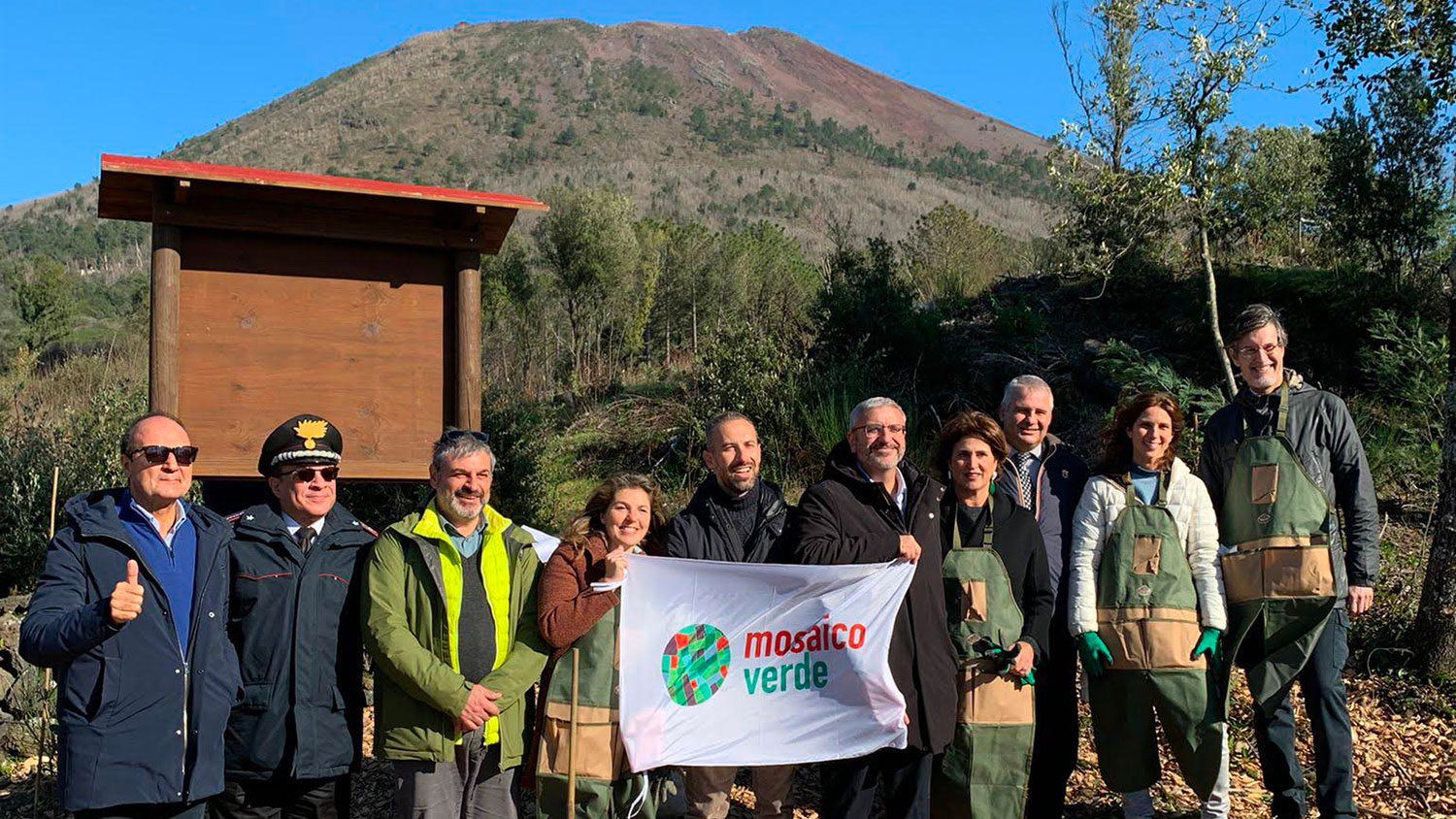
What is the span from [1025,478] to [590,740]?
2291mm

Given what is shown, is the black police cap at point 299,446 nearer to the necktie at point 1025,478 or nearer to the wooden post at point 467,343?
the wooden post at point 467,343

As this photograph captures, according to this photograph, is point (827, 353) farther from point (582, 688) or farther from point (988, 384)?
point (582, 688)

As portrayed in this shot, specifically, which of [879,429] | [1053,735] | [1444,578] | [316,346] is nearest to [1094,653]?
[1053,735]

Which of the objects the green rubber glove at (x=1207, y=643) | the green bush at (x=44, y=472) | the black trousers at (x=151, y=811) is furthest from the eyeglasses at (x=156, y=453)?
the green bush at (x=44, y=472)

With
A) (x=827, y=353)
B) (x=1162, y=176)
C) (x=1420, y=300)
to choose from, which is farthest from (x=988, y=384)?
(x=1420, y=300)

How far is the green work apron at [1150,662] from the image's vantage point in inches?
183

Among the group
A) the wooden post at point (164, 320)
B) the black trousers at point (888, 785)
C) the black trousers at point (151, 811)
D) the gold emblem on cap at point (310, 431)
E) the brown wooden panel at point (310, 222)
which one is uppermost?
the brown wooden panel at point (310, 222)

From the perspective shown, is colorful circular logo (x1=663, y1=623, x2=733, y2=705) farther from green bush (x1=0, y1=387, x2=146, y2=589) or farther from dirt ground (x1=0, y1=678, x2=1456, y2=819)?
green bush (x1=0, y1=387, x2=146, y2=589)

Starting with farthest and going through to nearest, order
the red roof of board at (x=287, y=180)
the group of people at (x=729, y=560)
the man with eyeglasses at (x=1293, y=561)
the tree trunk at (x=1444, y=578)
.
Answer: the tree trunk at (x=1444, y=578) → the red roof of board at (x=287, y=180) → the man with eyeglasses at (x=1293, y=561) → the group of people at (x=729, y=560)

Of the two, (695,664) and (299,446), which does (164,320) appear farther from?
(695,664)

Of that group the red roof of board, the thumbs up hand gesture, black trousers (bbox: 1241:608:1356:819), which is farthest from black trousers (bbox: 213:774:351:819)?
black trousers (bbox: 1241:608:1356:819)

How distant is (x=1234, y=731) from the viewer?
650 cm

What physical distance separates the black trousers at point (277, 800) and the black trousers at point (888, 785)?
1999mm

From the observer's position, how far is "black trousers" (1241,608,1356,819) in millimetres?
4781
